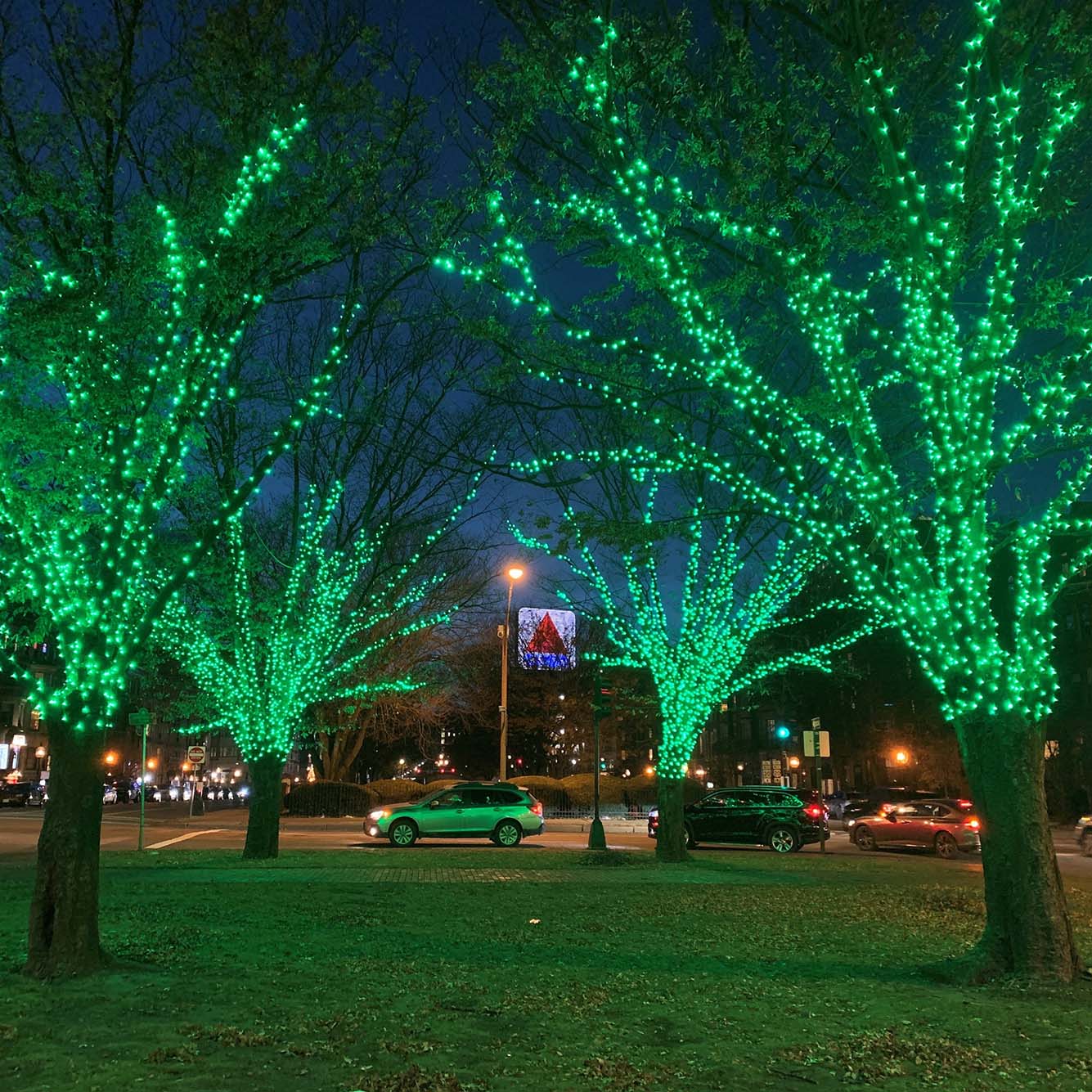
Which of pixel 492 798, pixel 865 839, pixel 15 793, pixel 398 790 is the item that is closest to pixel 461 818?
pixel 492 798

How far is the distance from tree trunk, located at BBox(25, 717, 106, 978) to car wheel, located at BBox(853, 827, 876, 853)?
946 inches

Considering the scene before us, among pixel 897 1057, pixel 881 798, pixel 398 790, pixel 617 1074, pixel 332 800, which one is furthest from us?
pixel 398 790

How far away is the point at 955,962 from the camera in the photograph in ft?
24.4

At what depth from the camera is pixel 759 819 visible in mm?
24234

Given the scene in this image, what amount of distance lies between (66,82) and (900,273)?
25.9ft

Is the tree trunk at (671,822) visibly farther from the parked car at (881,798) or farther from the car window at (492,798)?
the parked car at (881,798)

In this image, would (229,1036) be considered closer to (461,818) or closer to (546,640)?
(461,818)

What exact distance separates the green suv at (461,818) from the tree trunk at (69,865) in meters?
17.2

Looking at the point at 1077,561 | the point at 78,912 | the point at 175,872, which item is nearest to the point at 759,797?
the point at 175,872

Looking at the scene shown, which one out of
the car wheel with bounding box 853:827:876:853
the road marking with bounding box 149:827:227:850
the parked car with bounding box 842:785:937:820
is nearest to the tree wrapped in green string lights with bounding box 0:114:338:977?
the road marking with bounding box 149:827:227:850

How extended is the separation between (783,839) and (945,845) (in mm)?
4990

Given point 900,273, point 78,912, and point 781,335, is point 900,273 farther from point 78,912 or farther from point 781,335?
point 78,912

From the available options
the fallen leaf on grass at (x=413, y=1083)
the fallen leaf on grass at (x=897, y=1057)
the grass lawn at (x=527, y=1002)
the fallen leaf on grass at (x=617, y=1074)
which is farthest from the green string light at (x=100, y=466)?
the fallen leaf on grass at (x=897, y=1057)

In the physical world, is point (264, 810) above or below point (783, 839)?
above
